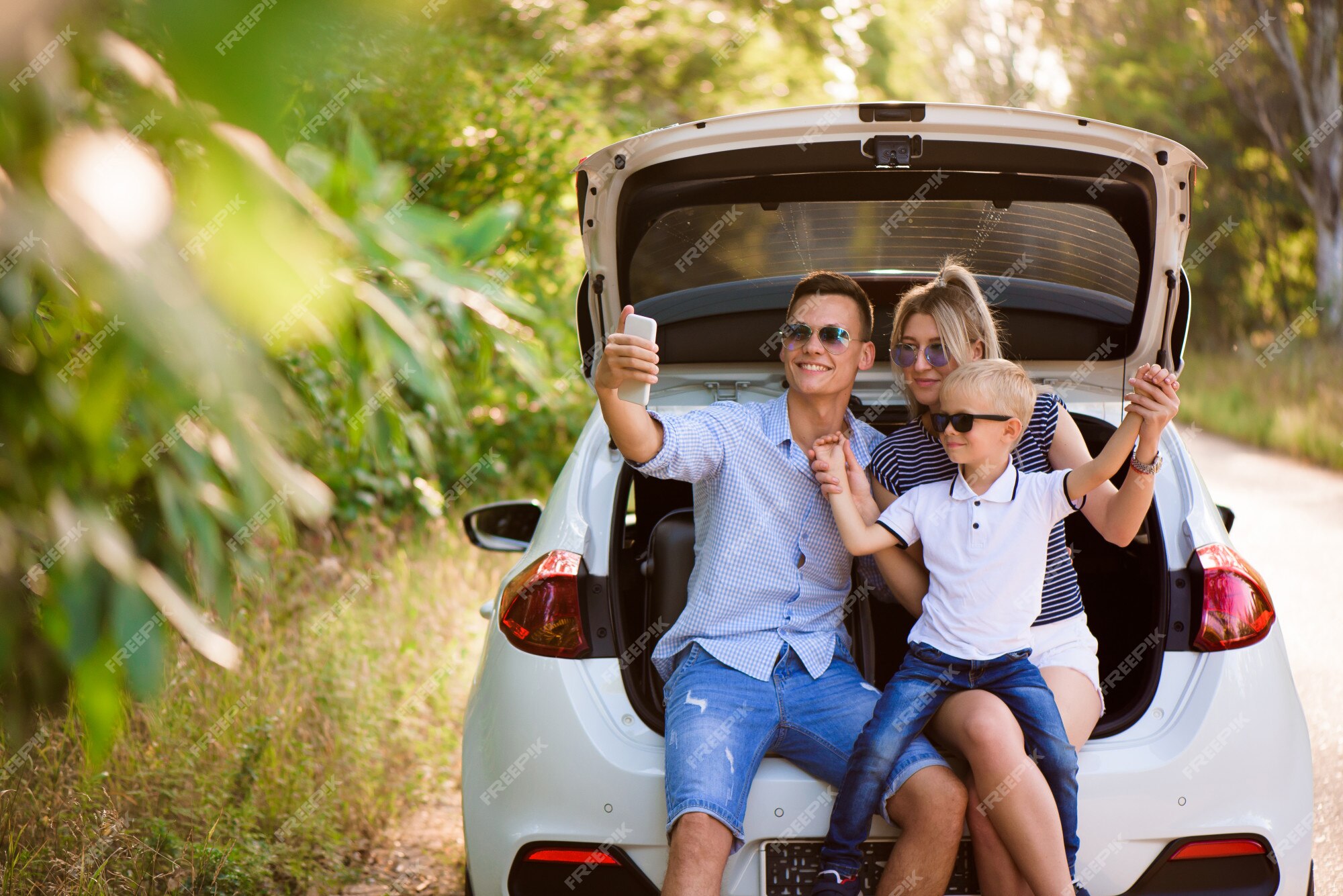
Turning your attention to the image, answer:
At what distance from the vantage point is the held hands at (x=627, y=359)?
8.56ft

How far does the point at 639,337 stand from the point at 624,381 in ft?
0.42

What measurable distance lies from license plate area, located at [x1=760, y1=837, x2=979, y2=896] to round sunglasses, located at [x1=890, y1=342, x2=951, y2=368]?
1.18 meters

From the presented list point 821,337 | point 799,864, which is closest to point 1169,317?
point 821,337

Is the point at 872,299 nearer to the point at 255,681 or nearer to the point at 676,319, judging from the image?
the point at 676,319

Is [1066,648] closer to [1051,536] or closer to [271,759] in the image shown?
[1051,536]

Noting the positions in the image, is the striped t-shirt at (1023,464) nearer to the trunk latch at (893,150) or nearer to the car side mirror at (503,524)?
the trunk latch at (893,150)

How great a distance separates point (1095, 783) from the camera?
7.90ft

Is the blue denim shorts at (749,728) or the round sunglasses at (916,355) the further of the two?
the round sunglasses at (916,355)

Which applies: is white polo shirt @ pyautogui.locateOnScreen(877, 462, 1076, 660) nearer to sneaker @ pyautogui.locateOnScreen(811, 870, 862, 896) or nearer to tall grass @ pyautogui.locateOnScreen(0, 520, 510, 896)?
sneaker @ pyautogui.locateOnScreen(811, 870, 862, 896)

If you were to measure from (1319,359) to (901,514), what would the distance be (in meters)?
15.5

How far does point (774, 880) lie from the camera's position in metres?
2.42

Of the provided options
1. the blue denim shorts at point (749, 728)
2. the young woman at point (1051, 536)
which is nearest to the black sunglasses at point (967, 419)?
the young woman at point (1051, 536)

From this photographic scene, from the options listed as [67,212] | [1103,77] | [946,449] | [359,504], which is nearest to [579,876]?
[946,449]

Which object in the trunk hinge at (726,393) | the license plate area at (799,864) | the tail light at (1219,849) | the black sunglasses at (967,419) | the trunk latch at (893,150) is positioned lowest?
the tail light at (1219,849)
